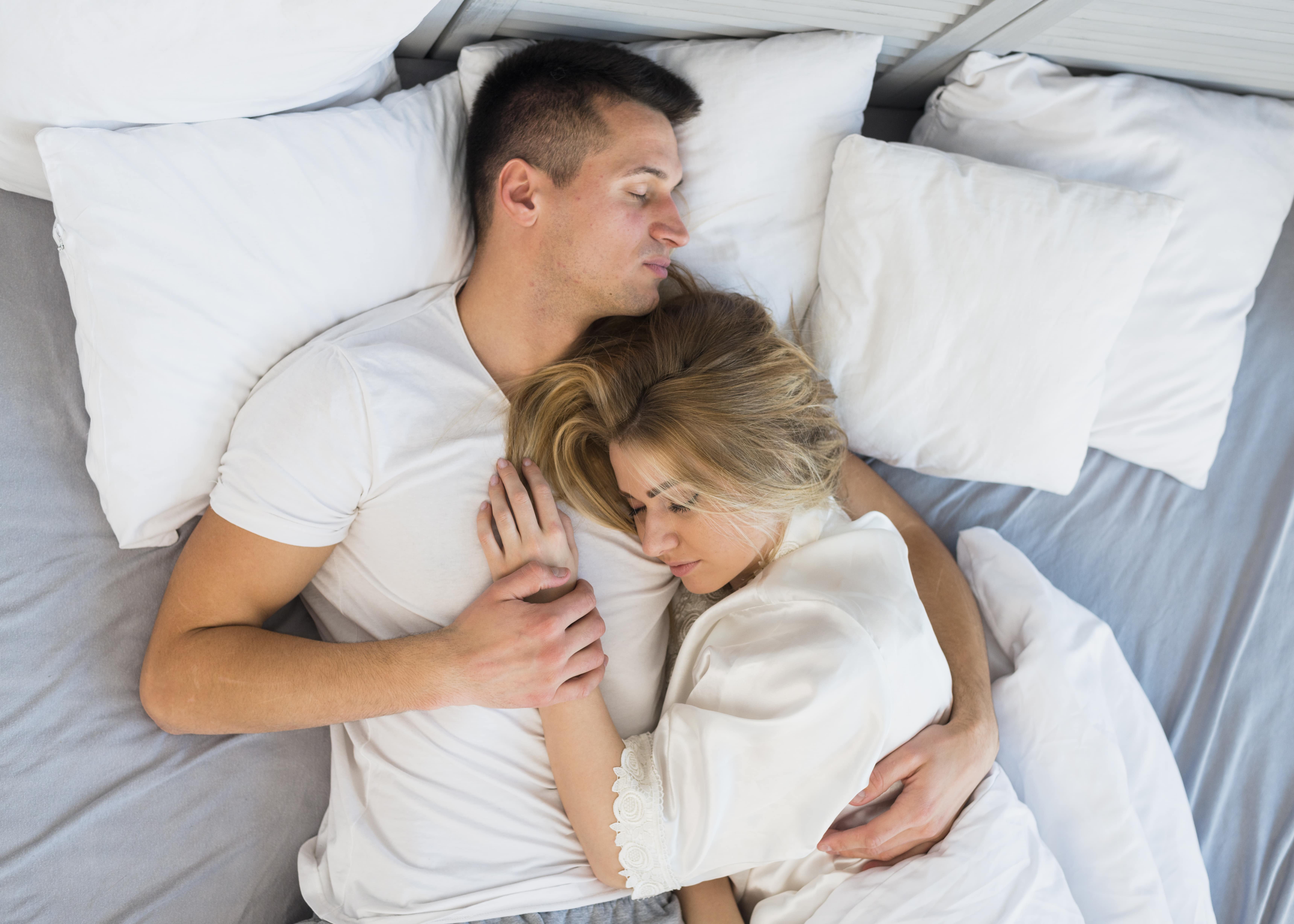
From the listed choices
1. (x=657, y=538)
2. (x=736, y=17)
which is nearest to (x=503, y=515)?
(x=657, y=538)

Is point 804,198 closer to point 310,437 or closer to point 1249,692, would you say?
point 310,437

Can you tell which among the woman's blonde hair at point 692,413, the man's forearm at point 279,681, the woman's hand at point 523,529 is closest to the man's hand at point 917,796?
the woman's blonde hair at point 692,413

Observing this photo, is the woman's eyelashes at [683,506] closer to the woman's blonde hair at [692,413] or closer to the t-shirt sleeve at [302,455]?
the woman's blonde hair at [692,413]

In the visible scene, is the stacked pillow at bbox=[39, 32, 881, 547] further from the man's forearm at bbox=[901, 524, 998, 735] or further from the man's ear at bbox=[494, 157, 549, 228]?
the man's forearm at bbox=[901, 524, 998, 735]

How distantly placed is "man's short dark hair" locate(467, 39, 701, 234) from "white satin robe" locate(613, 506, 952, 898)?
2.63ft

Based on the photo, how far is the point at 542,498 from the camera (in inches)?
55.2

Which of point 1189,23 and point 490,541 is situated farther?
point 1189,23

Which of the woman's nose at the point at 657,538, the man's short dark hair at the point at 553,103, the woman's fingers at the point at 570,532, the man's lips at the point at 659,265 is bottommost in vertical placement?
the woman's fingers at the point at 570,532

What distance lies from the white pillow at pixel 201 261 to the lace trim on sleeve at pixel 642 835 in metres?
0.84

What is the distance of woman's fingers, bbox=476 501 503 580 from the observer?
1366 mm

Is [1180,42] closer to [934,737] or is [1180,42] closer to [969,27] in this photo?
[969,27]

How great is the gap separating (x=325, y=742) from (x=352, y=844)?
0.22 metres

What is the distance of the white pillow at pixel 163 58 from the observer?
3.88 ft

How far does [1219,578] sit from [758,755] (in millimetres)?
1184
